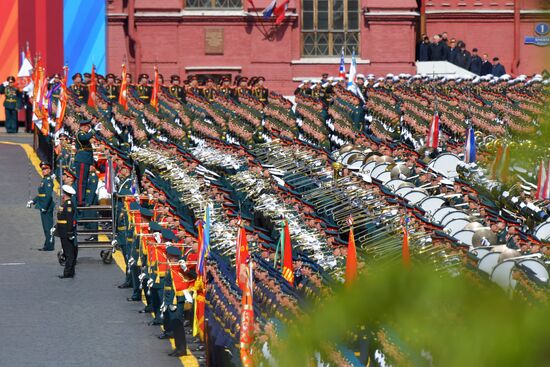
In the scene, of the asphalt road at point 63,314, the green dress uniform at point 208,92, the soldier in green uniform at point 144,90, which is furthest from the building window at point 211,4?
the asphalt road at point 63,314

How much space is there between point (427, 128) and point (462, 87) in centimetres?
382

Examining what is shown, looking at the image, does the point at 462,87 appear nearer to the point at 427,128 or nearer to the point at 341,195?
the point at 427,128

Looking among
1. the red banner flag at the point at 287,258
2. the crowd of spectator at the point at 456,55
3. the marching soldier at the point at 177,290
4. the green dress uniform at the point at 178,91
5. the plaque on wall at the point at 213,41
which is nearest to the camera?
the red banner flag at the point at 287,258

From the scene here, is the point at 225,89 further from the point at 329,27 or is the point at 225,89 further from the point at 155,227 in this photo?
the point at 155,227

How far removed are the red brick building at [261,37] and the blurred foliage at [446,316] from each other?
37083mm

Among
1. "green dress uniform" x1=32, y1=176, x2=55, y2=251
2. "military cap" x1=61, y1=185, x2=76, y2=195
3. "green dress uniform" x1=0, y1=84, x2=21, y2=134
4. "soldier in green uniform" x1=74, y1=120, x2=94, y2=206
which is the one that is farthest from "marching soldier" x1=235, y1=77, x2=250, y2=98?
"military cap" x1=61, y1=185, x2=76, y2=195

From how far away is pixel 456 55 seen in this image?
40688mm

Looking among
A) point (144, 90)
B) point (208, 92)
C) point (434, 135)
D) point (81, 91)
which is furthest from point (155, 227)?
point (144, 90)

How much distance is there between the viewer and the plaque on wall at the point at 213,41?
40.6 meters

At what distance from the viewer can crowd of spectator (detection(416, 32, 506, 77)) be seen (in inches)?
1590

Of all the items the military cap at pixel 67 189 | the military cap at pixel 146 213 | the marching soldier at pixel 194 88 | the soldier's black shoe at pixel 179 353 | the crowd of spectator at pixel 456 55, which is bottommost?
the soldier's black shoe at pixel 179 353

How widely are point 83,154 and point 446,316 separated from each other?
21332 mm

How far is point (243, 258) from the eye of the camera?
12.0 metres

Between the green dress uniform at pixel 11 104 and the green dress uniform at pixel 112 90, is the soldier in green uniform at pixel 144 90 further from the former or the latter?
the green dress uniform at pixel 11 104
